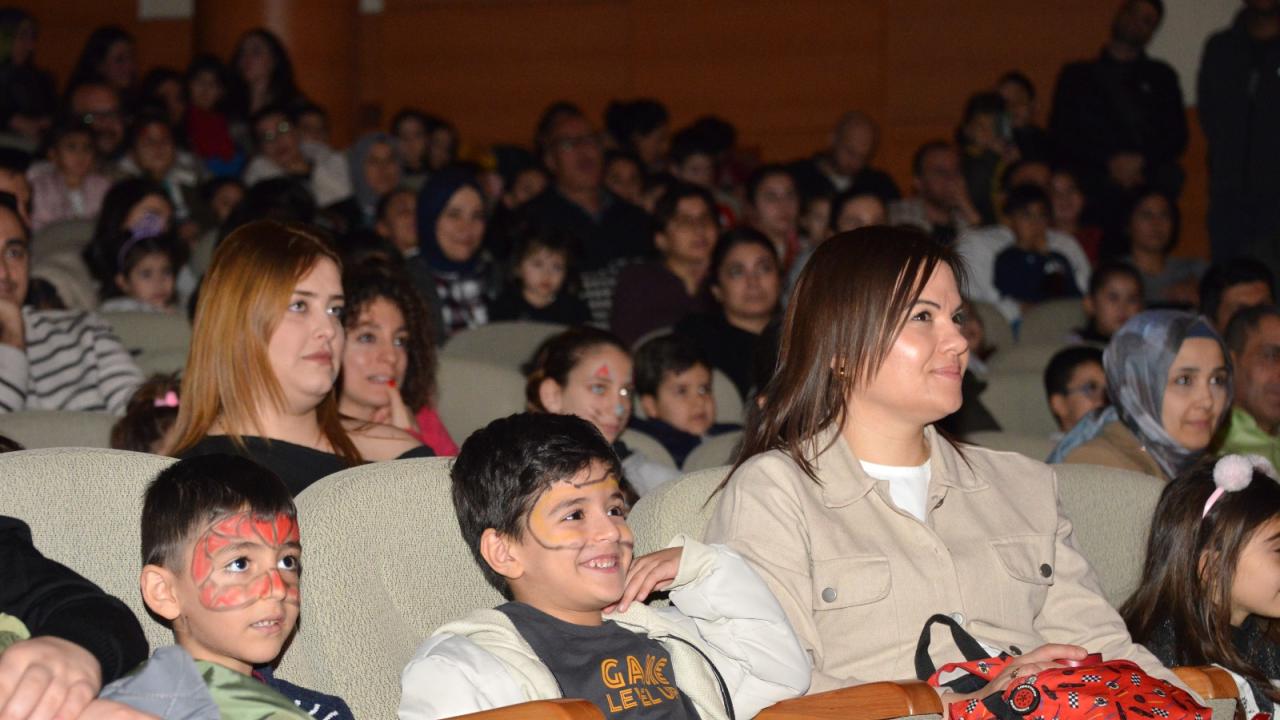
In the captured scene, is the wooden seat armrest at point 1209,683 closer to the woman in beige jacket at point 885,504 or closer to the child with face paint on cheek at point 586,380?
the woman in beige jacket at point 885,504

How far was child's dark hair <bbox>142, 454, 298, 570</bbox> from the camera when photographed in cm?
186

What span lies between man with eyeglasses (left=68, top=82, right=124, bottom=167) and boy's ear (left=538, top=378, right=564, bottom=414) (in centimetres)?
347

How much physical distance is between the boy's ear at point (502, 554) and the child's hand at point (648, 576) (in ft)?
0.49

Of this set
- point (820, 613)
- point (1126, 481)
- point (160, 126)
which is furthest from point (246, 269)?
point (160, 126)

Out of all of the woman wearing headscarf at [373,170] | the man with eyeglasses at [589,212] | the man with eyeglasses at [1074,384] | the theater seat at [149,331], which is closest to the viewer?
the man with eyeglasses at [1074,384]

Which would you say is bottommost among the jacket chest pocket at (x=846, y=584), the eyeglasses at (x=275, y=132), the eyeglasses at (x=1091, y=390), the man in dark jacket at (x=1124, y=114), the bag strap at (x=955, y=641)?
the bag strap at (x=955, y=641)

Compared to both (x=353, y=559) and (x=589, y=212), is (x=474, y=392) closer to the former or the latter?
(x=353, y=559)

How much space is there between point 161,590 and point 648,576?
663mm

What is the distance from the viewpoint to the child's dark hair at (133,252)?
4.71m

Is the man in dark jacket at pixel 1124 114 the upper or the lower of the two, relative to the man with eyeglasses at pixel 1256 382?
upper

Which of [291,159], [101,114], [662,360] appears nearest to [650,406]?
[662,360]

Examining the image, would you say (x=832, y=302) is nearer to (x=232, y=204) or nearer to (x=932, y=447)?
(x=932, y=447)

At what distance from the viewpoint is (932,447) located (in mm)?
2406

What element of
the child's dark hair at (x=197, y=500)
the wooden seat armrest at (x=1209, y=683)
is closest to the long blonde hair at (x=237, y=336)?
the child's dark hair at (x=197, y=500)
